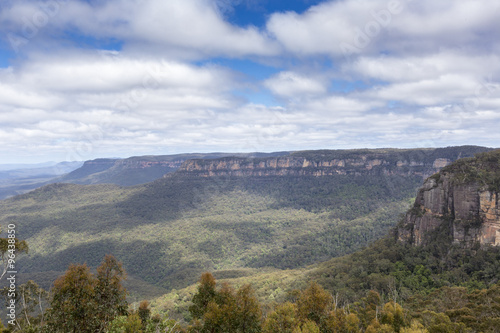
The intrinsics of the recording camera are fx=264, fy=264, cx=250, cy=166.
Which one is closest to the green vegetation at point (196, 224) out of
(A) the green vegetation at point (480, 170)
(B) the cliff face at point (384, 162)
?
(B) the cliff face at point (384, 162)

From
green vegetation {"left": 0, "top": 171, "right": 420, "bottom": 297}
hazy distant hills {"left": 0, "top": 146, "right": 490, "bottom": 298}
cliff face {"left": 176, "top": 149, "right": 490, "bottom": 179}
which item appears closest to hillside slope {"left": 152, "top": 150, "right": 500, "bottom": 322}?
hazy distant hills {"left": 0, "top": 146, "right": 490, "bottom": 298}

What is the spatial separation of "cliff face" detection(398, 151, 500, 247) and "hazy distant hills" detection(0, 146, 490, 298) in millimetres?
41736

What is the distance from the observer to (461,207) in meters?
53.5

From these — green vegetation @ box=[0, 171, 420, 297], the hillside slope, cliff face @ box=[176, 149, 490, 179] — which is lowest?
green vegetation @ box=[0, 171, 420, 297]

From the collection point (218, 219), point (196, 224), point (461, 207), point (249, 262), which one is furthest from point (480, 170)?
point (218, 219)

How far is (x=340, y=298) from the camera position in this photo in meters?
47.2

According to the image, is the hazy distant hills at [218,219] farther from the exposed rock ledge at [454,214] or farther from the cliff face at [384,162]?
the exposed rock ledge at [454,214]

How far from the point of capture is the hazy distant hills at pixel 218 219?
10062cm

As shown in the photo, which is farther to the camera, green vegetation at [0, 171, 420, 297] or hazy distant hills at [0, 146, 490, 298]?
hazy distant hills at [0, 146, 490, 298]

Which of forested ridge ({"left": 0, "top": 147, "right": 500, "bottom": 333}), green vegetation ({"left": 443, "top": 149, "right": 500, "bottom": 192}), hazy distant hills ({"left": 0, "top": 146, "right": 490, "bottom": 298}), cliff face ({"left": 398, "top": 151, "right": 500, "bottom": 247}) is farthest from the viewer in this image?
hazy distant hills ({"left": 0, "top": 146, "right": 490, "bottom": 298})

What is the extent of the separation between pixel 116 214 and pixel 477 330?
152 metres

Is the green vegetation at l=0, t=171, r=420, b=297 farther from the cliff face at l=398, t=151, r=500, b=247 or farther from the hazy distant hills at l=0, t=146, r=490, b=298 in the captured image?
the cliff face at l=398, t=151, r=500, b=247

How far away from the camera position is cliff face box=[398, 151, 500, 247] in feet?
161

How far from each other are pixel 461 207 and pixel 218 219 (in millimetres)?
114764
